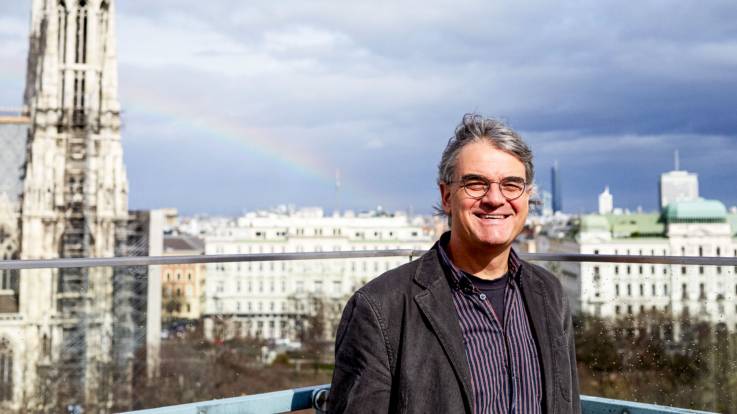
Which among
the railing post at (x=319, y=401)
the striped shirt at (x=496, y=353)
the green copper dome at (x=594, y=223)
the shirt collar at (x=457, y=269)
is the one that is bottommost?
the railing post at (x=319, y=401)

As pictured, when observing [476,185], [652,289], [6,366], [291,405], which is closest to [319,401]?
[291,405]

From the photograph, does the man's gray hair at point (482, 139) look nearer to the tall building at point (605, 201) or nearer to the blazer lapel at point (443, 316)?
the blazer lapel at point (443, 316)

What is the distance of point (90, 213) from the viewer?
34219 mm

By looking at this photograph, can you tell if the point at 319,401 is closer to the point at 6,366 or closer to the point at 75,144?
the point at 6,366

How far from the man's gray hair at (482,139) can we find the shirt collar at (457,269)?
0.54 feet

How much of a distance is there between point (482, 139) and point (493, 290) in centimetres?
38

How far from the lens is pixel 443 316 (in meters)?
1.69

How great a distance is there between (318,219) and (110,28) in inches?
1233

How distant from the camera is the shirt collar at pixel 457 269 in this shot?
178 centimetres

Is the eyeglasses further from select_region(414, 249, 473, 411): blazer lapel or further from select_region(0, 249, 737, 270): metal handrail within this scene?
select_region(0, 249, 737, 270): metal handrail

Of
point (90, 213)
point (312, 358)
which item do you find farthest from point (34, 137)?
point (312, 358)

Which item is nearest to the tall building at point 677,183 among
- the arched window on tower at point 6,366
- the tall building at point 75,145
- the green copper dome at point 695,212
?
the green copper dome at point 695,212

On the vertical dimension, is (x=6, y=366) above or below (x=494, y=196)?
below

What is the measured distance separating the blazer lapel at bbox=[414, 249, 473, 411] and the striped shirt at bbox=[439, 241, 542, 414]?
4cm
